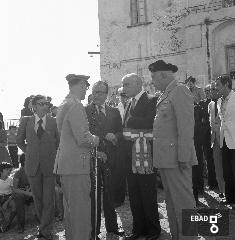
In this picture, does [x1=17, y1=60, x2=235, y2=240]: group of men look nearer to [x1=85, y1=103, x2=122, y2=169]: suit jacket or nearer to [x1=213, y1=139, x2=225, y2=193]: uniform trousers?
[x1=85, y1=103, x2=122, y2=169]: suit jacket

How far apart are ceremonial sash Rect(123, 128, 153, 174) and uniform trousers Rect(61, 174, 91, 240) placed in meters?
0.83

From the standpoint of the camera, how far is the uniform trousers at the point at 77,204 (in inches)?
184

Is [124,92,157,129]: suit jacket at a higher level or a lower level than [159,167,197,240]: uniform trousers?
higher

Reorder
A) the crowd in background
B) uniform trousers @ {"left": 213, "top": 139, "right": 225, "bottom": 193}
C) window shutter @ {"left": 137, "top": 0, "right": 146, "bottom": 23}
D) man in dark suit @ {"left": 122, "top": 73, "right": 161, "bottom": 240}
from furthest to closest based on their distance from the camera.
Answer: window shutter @ {"left": 137, "top": 0, "right": 146, "bottom": 23} < uniform trousers @ {"left": 213, "top": 139, "right": 225, "bottom": 193} < the crowd in background < man in dark suit @ {"left": 122, "top": 73, "right": 161, "bottom": 240}

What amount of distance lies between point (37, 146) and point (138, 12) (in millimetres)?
15269

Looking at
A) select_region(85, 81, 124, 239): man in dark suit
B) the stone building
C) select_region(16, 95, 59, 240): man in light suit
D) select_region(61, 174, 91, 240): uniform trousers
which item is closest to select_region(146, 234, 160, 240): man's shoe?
select_region(85, 81, 124, 239): man in dark suit

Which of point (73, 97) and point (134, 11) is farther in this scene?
point (134, 11)

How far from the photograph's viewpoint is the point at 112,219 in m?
5.74

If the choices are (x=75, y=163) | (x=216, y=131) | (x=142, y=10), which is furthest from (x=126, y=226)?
(x=142, y=10)

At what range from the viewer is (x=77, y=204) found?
4672 mm

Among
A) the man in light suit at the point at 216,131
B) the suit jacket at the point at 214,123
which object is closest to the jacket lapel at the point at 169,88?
the man in light suit at the point at 216,131

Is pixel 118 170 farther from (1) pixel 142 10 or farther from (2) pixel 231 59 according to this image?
(1) pixel 142 10

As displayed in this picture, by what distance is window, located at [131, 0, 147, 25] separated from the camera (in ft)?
64.6

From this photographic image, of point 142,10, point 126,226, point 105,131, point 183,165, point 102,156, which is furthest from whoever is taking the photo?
point 142,10
